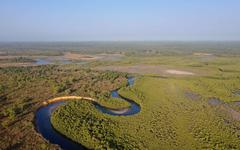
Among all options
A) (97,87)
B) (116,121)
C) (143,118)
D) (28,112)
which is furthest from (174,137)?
(97,87)

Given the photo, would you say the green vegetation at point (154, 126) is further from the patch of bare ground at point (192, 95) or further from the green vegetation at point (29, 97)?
the green vegetation at point (29, 97)

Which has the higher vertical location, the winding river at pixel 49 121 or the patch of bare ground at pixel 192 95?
the patch of bare ground at pixel 192 95

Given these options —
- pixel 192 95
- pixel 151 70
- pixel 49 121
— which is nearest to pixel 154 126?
pixel 49 121

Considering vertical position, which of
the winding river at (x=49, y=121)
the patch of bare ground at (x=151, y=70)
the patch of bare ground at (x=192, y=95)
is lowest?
the winding river at (x=49, y=121)

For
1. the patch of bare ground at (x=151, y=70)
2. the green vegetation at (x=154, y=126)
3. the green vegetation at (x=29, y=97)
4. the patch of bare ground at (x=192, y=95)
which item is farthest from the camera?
the patch of bare ground at (x=151, y=70)

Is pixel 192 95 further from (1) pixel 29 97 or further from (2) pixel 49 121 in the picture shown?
(1) pixel 29 97

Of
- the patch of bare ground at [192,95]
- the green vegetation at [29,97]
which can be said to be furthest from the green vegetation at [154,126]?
the green vegetation at [29,97]

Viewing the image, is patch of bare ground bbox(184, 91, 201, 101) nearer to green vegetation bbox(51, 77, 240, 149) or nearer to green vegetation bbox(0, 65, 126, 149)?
green vegetation bbox(51, 77, 240, 149)

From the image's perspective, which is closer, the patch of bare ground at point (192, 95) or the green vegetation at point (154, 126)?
the green vegetation at point (154, 126)

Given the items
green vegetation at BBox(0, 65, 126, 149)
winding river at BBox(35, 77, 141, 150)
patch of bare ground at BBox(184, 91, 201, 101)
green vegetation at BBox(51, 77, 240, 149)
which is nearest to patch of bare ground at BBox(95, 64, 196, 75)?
green vegetation at BBox(0, 65, 126, 149)
